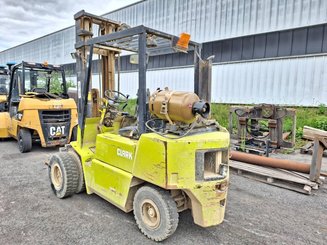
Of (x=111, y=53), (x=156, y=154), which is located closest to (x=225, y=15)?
(x=111, y=53)

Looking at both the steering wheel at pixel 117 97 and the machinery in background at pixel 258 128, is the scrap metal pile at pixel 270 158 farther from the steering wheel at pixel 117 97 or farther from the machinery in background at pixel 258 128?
the steering wheel at pixel 117 97

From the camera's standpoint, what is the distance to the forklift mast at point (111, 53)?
10.1 ft

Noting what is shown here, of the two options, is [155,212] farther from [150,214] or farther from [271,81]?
[271,81]

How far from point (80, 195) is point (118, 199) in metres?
1.23

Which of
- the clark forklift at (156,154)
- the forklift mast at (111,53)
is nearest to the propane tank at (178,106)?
the clark forklift at (156,154)

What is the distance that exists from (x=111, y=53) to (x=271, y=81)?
835 centimetres

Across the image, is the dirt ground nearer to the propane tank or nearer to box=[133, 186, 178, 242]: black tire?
box=[133, 186, 178, 242]: black tire

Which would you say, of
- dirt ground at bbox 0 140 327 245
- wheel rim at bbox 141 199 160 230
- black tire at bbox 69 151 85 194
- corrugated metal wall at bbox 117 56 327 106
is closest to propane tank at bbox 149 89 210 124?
wheel rim at bbox 141 199 160 230

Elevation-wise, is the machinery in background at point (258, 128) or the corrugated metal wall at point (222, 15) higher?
the corrugated metal wall at point (222, 15)

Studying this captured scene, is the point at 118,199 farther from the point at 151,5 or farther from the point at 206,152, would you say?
the point at 151,5

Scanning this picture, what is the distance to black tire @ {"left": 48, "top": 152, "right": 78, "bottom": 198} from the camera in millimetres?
3979

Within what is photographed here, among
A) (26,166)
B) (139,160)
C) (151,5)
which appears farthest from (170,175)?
(151,5)

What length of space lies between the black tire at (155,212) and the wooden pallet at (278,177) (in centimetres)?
279

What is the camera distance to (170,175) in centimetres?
272
